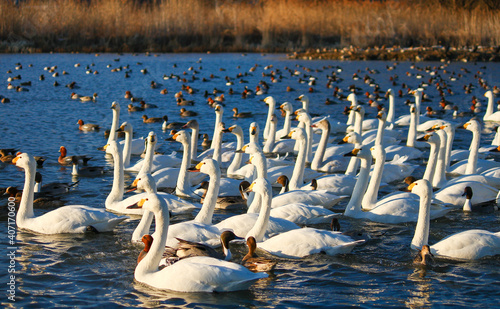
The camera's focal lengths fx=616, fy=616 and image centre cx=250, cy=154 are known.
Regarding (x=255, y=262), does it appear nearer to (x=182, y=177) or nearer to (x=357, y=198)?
(x=357, y=198)

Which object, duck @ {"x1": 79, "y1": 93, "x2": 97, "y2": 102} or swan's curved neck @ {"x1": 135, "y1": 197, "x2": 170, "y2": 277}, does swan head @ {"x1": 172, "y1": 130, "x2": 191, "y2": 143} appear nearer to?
swan's curved neck @ {"x1": 135, "y1": 197, "x2": 170, "y2": 277}

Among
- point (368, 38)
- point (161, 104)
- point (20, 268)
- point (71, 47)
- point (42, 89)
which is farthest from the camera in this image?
point (368, 38)

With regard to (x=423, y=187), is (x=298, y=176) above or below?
below

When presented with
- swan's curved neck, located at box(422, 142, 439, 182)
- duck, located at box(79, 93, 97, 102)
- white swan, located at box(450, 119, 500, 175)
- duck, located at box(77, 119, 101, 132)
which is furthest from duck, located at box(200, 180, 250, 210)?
duck, located at box(79, 93, 97, 102)

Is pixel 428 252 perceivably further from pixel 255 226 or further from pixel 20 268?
pixel 20 268

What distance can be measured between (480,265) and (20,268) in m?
5.05

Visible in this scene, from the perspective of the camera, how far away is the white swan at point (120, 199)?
8609 mm

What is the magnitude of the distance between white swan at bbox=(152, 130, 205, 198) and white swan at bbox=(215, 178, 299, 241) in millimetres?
2552

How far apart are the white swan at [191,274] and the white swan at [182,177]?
12.9 feet

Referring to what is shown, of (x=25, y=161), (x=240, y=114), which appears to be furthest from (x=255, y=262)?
(x=240, y=114)

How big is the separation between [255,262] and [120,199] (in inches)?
136

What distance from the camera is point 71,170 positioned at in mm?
12164

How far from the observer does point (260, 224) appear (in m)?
7.14

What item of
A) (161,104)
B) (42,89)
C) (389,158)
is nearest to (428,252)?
(389,158)
